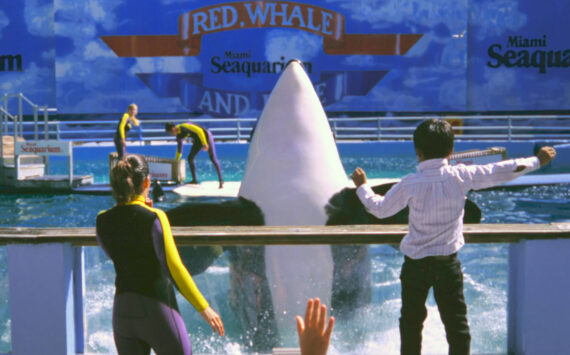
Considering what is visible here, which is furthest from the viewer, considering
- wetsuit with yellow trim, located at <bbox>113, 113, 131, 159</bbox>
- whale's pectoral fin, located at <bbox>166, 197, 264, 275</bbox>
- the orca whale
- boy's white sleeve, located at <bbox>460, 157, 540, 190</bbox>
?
wetsuit with yellow trim, located at <bbox>113, 113, 131, 159</bbox>

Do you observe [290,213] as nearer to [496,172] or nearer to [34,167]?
[496,172]

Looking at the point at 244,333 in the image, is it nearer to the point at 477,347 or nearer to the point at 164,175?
the point at 477,347

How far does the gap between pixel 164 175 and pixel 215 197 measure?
7.04 ft

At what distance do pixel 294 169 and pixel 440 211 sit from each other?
1.69m

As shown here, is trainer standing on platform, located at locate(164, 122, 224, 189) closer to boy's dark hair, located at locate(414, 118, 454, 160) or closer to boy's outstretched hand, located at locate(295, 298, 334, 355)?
boy's dark hair, located at locate(414, 118, 454, 160)

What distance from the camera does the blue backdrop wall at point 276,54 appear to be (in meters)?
22.0

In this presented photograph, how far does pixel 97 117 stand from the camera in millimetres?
22203

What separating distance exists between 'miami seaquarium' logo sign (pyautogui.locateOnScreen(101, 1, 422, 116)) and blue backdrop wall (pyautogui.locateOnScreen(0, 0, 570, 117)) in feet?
0.12

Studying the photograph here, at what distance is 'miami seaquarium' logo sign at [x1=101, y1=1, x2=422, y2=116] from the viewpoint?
22250mm

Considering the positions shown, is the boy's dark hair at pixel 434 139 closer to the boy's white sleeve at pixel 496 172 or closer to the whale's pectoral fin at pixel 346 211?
the boy's white sleeve at pixel 496 172

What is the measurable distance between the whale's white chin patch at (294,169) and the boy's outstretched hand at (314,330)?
2257mm

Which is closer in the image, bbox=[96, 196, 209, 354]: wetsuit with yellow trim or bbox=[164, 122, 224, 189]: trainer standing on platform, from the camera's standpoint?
bbox=[96, 196, 209, 354]: wetsuit with yellow trim

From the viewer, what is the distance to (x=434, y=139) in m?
2.07

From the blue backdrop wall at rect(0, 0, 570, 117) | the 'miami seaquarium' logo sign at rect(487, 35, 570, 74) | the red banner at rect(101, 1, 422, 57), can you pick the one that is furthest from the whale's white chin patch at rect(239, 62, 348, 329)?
the 'miami seaquarium' logo sign at rect(487, 35, 570, 74)
